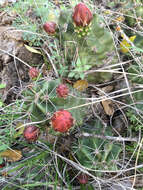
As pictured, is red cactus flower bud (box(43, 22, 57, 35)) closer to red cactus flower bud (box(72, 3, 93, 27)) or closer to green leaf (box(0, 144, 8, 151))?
red cactus flower bud (box(72, 3, 93, 27))

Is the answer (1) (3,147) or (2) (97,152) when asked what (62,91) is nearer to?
(2) (97,152)

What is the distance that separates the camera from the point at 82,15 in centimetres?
110

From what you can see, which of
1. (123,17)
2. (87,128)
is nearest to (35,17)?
(123,17)

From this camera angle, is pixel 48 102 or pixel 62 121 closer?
pixel 62 121

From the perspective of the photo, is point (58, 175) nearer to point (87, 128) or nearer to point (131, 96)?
point (87, 128)

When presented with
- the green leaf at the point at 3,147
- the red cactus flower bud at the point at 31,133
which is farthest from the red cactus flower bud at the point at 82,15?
the green leaf at the point at 3,147

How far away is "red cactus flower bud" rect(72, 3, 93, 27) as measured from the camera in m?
1.10

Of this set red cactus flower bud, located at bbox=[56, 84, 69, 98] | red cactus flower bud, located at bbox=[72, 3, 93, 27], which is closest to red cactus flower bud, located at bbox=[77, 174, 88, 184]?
red cactus flower bud, located at bbox=[56, 84, 69, 98]

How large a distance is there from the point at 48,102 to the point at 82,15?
545 millimetres

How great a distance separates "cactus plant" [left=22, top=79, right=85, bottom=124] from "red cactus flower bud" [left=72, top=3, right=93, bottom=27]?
412mm

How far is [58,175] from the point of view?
4.29 feet

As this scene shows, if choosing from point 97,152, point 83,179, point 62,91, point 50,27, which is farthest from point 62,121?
point 50,27

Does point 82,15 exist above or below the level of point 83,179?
above

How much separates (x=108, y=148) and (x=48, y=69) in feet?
2.58
